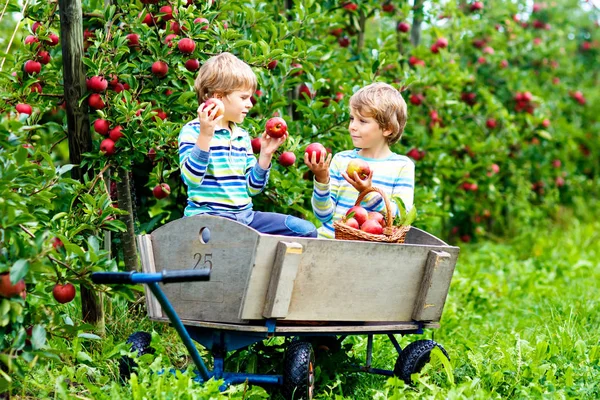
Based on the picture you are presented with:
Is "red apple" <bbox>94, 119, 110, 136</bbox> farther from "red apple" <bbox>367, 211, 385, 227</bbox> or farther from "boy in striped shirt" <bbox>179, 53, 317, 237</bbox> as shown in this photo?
"red apple" <bbox>367, 211, 385, 227</bbox>

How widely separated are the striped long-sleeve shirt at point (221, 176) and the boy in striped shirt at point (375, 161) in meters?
0.35

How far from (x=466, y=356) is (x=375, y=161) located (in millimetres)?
955

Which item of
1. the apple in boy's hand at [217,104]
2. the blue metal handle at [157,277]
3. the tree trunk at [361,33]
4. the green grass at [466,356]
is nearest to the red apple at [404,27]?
the tree trunk at [361,33]

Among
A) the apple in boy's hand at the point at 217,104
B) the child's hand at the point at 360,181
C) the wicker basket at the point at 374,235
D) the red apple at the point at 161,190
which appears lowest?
the red apple at the point at 161,190

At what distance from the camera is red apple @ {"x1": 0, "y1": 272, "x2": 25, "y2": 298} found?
2381 millimetres

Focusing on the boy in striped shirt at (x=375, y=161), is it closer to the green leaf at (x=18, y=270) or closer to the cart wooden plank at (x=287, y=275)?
the cart wooden plank at (x=287, y=275)

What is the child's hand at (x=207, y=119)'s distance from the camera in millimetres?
2756

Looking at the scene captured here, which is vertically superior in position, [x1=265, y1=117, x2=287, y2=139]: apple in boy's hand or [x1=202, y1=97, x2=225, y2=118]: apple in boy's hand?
[x1=202, y1=97, x2=225, y2=118]: apple in boy's hand

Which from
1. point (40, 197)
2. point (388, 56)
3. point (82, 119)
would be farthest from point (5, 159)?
point (388, 56)

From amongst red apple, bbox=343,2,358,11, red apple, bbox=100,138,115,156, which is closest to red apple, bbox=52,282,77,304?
red apple, bbox=100,138,115,156

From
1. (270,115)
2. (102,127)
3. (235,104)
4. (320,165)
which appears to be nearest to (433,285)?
(320,165)

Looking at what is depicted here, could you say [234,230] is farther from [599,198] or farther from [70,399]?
[599,198]

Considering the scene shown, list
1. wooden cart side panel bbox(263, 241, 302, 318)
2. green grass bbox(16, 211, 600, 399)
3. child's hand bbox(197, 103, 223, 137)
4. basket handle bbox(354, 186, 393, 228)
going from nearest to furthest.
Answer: wooden cart side panel bbox(263, 241, 302, 318) < child's hand bbox(197, 103, 223, 137) < green grass bbox(16, 211, 600, 399) < basket handle bbox(354, 186, 393, 228)

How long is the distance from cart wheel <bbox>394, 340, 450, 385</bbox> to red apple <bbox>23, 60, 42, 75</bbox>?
6.38 ft
